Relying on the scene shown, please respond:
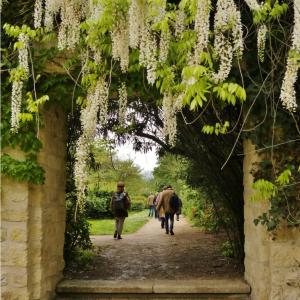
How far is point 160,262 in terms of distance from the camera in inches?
230

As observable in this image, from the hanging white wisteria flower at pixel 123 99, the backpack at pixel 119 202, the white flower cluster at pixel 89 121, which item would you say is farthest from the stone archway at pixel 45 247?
the backpack at pixel 119 202

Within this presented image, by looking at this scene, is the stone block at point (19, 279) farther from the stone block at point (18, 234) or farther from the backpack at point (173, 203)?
the backpack at point (173, 203)

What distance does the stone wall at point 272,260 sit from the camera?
12.6 feet

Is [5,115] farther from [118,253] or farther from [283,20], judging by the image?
[118,253]

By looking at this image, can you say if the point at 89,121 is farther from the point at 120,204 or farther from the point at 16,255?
the point at 120,204

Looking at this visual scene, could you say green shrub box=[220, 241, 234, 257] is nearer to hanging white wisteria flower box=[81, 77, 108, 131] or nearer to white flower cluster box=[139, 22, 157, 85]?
hanging white wisteria flower box=[81, 77, 108, 131]

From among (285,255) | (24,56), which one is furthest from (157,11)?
Result: (285,255)

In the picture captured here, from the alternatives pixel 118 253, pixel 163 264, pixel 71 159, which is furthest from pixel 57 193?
pixel 118 253

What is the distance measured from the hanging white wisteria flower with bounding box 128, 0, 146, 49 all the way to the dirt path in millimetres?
2771

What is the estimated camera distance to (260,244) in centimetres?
402

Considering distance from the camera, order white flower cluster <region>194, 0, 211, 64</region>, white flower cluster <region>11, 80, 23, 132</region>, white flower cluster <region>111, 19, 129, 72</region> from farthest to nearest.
A: white flower cluster <region>11, 80, 23, 132</region> → white flower cluster <region>111, 19, 129, 72</region> → white flower cluster <region>194, 0, 211, 64</region>

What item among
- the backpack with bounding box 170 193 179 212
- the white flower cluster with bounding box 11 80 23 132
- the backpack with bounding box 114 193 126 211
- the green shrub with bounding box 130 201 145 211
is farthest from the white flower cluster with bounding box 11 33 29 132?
the green shrub with bounding box 130 201 145 211

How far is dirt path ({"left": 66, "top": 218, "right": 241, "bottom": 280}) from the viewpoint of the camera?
5014 millimetres

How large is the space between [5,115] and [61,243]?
5.15 feet
